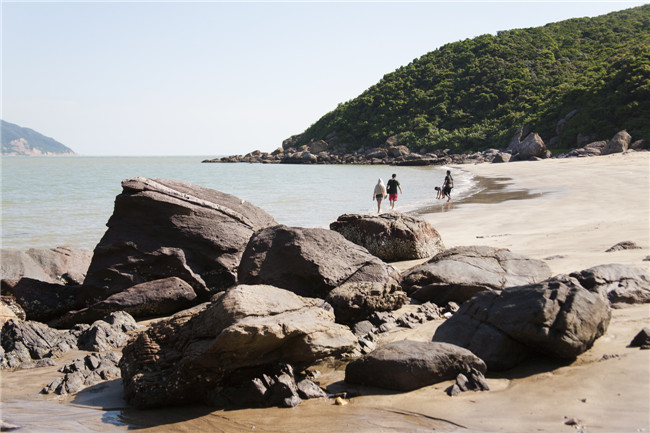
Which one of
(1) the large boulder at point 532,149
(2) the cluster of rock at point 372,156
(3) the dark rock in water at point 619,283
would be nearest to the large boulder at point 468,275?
(3) the dark rock in water at point 619,283

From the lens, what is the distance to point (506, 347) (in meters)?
5.22

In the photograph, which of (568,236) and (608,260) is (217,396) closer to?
(608,260)

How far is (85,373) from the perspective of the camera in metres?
6.00

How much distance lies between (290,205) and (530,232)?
15.3m

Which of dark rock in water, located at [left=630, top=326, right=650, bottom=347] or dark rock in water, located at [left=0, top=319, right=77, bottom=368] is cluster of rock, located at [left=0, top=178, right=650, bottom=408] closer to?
dark rock in water, located at [left=0, top=319, right=77, bottom=368]

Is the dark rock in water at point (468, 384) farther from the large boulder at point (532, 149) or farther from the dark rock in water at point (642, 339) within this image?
the large boulder at point (532, 149)

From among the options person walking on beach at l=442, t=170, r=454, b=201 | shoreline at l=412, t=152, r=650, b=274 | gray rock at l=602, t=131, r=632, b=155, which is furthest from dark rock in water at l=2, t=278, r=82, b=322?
gray rock at l=602, t=131, r=632, b=155

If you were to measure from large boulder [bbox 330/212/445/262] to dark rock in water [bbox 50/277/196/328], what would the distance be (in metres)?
3.81

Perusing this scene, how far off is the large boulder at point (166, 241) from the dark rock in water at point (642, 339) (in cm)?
603

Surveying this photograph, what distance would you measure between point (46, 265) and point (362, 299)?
7.23 meters

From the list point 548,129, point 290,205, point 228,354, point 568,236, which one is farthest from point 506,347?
point 548,129

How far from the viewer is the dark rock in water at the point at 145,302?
27.7ft

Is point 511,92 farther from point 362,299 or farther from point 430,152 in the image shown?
point 362,299

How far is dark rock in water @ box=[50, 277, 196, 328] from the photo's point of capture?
8438 millimetres
